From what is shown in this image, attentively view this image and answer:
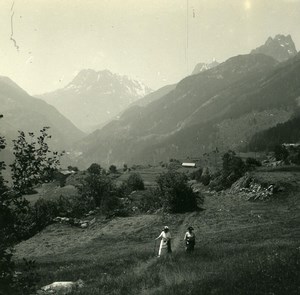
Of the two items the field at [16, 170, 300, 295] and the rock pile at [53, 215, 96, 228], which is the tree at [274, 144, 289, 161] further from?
the rock pile at [53, 215, 96, 228]

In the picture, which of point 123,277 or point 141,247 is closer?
point 123,277

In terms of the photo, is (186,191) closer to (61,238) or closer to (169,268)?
(61,238)

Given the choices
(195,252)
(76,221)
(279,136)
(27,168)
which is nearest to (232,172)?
(76,221)

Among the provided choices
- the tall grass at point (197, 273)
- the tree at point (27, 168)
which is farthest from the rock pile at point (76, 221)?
the tree at point (27, 168)

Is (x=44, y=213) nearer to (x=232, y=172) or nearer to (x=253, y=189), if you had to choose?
(x=253, y=189)

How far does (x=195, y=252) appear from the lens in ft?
74.0

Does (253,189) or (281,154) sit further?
(281,154)

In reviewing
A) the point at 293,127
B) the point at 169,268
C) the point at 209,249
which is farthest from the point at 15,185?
the point at 293,127

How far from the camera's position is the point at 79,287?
720 inches

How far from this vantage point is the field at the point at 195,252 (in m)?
14.3

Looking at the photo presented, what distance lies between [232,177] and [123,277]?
41.0 meters

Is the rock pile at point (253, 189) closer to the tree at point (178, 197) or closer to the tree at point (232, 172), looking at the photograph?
the tree at point (232, 172)

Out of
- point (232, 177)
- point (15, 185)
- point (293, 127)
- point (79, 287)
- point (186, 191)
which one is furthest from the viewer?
point (293, 127)

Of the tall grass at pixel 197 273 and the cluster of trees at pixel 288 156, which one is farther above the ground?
the cluster of trees at pixel 288 156
